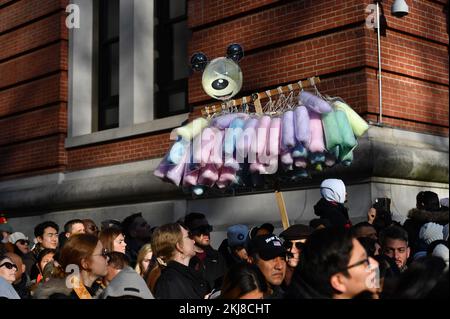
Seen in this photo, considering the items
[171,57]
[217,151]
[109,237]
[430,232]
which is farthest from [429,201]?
[171,57]

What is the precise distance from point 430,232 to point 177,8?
676 cm

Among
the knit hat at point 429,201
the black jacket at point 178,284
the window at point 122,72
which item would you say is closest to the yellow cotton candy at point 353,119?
the knit hat at point 429,201

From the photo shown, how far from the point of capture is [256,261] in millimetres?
5566

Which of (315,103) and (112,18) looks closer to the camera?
(315,103)

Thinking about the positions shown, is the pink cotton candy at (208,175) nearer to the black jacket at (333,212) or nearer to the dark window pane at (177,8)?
the black jacket at (333,212)

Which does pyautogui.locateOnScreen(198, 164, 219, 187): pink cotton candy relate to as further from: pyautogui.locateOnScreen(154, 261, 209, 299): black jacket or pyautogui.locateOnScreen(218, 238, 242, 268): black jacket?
pyautogui.locateOnScreen(154, 261, 209, 299): black jacket

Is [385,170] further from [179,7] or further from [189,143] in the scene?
[179,7]

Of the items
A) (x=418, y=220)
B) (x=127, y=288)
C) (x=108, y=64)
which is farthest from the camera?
(x=108, y=64)

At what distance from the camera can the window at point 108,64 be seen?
1367cm

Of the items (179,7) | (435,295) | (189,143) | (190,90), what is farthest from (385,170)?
(435,295)

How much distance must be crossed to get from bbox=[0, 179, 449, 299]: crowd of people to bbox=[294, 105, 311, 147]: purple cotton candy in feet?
2.01

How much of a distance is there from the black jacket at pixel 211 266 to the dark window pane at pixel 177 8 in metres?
5.51

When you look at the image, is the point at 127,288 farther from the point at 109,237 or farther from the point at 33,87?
the point at 33,87
